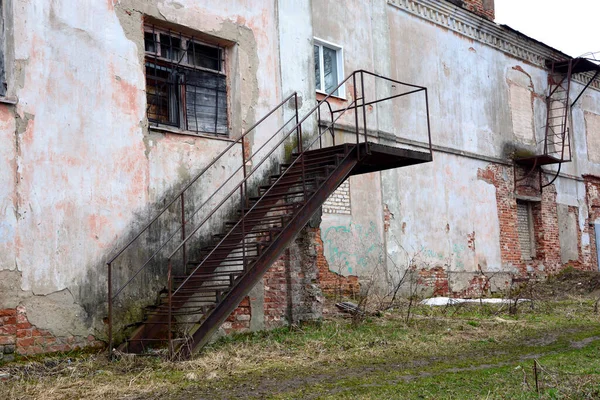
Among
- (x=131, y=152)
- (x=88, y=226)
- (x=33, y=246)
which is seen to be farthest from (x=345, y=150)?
(x=33, y=246)

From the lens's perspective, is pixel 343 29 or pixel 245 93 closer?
pixel 245 93

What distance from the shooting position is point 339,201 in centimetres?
1415

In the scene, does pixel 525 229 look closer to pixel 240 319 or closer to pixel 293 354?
pixel 240 319

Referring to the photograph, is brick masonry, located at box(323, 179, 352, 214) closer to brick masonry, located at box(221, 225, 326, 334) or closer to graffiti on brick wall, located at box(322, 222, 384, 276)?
graffiti on brick wall, located at box(322, 222, 384, 276)

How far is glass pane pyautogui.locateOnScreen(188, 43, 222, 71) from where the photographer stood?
10.9 m

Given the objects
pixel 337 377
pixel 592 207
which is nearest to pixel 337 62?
pixel 337 377

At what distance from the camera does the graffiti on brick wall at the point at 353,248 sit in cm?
1380

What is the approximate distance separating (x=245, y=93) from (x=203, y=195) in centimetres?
185

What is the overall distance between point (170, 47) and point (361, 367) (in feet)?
17.9

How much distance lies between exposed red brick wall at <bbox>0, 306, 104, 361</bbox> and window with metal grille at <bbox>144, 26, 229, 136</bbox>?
10.9 feet

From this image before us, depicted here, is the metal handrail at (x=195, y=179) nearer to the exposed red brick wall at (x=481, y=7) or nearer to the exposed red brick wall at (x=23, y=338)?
the exposed red brick wall at (x=23, y=338)

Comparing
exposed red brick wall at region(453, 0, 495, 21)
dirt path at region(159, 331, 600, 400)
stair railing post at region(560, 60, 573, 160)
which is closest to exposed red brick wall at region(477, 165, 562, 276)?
stair railing post at region(560, 60, 573, 160)

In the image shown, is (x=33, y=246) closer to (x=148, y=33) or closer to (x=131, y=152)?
(x=131, y=152)

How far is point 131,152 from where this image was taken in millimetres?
9680
